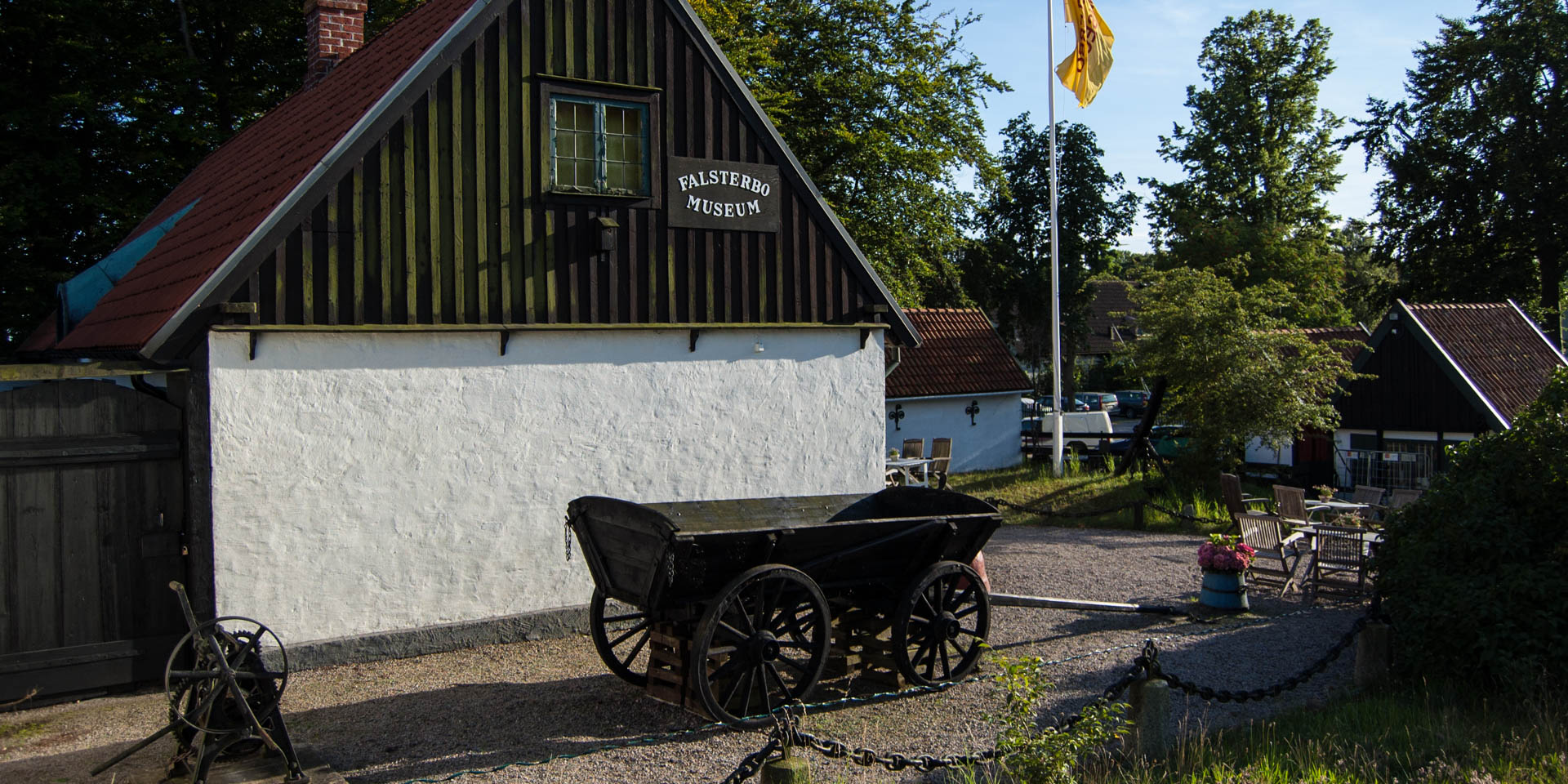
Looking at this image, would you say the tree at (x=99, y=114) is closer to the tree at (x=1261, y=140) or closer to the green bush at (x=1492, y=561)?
the green bush at (x=1492, y=561)

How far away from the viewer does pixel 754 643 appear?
7.37 metres

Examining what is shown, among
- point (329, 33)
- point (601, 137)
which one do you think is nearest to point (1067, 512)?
point (601, 137)

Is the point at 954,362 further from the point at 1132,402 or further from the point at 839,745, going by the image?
the point at 839,745

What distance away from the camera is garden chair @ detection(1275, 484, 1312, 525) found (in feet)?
43.9

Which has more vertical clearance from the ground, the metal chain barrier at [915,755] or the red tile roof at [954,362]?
the red tile roof at [954,362]

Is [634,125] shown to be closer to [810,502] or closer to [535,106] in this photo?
[535,106]

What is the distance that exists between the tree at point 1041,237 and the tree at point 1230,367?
2323cm

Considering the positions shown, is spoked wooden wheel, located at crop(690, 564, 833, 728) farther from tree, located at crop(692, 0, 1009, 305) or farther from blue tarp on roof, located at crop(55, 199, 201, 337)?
tree, located at crop(692, 0, 1009, 305)

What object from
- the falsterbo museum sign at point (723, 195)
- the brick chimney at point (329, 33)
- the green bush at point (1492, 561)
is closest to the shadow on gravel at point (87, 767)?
the falsterbo museum sign at point (723, 195)

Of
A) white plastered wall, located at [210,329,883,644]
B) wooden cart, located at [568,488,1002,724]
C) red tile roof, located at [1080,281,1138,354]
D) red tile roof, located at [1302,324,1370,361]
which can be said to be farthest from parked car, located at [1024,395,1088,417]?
wooden cart, located at [568,488,1002,724]

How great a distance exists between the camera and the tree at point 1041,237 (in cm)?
4403

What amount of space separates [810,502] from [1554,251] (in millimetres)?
29277

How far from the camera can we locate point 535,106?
10109 mm

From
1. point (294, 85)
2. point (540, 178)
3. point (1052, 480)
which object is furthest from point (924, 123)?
point (540, 178)
